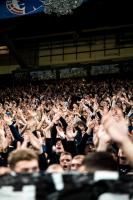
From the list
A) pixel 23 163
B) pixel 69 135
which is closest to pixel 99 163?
pixel 23 163

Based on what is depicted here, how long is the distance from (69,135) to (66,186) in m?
4.63

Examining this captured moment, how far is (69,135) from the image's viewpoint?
25.1 feet

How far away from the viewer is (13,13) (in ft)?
64.8

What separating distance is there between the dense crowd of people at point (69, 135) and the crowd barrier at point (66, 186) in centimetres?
16

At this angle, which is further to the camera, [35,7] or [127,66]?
[127,66]

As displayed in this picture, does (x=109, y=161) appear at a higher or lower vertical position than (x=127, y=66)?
lower

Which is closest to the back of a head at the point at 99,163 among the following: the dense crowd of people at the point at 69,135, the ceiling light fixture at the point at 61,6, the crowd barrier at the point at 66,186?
the dense crowd of people at the point at 69,135

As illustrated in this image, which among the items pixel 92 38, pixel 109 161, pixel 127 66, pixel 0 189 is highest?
pixel 92 38

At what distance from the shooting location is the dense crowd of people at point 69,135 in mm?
3154

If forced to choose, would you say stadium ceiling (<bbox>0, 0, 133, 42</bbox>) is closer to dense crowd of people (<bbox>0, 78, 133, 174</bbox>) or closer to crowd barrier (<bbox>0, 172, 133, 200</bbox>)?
dense crowd of people (<bbox>0, 78, 133, 174</bbox>)

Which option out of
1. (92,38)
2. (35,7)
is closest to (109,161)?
(35,7)

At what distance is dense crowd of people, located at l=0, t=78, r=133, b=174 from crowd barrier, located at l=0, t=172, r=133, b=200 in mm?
156

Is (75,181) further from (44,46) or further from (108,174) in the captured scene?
(44,46)

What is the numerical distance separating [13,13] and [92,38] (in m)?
6.30
